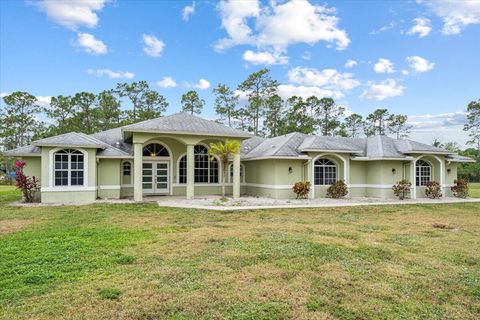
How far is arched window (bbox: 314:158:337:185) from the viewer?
19.2 metres

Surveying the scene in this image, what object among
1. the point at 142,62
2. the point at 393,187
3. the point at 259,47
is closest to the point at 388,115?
the point at 259,47

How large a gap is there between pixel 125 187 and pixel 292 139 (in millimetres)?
10593

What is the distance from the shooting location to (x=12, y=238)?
7.74 metres

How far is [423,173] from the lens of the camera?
2033cm

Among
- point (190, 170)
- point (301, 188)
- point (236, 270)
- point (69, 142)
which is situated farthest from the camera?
point (301, 188)

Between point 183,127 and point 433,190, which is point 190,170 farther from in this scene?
point 433,190

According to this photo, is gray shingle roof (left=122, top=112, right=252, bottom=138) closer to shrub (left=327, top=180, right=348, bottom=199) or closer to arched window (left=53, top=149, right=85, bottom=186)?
arched window (left=53, top=149, right=85, bottom=186)

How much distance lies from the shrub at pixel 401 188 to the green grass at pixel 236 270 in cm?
899

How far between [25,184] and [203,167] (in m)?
→ 9.66

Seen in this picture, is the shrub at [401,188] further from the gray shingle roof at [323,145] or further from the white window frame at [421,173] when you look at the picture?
the gray shingle roof at [323,145]

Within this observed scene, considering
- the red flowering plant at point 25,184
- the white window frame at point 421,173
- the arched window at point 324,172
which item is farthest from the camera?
the white window frame at point 421,173

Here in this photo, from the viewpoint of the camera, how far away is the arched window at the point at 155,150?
769 inches

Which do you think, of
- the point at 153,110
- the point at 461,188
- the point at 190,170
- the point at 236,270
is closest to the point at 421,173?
the point at 461,188

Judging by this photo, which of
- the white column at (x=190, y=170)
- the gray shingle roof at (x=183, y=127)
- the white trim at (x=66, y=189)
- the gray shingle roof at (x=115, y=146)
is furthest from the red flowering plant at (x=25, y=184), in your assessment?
the white column at (x=190, y=170)
